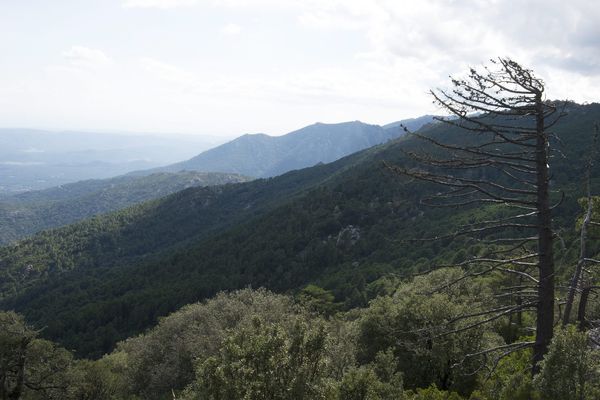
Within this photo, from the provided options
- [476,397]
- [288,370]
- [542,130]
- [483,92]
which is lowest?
[476,397]

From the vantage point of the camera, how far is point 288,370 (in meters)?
15.2

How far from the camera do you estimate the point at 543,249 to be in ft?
32.9

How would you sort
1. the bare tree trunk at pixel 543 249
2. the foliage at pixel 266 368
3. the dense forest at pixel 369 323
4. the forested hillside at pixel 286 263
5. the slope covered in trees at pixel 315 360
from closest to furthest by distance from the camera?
the bare tree trunk at pixel 543 249, the dense forest at pixel 369 323, the slope covered in trees at pixel 315 360, the foliage at pixel 266 368, the forested hillside at pixel 286 263

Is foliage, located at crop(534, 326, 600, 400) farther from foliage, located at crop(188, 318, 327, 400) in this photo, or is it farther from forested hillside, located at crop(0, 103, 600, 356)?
forested hillside, located at crop(0, 103, 600, 356)

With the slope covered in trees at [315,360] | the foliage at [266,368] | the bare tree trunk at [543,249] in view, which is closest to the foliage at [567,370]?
the slope covered in trees at [315,360]

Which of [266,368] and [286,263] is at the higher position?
[266,368]

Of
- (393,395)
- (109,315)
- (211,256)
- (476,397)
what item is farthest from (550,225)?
(211,256)

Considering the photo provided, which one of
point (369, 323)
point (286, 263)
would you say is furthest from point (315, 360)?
point (286, 263)

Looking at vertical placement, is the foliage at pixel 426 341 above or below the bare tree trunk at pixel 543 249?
below

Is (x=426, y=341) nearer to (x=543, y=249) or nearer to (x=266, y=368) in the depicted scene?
(x=266, y=368)

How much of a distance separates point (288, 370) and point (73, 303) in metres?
Answer: 174

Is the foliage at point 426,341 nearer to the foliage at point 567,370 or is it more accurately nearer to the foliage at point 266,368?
the foliage at point 266,368

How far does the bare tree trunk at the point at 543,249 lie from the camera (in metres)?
9.62

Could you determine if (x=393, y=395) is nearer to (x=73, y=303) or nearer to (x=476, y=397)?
(x=476, y=397)
